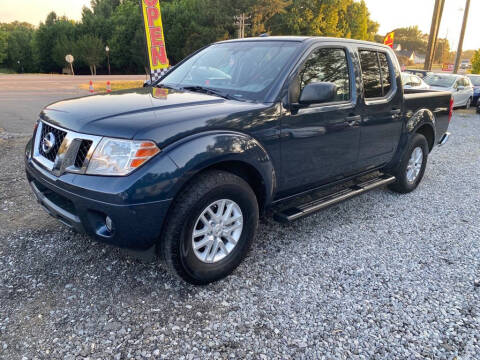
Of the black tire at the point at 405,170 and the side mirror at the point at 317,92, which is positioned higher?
the side mirror at the point at 317,92

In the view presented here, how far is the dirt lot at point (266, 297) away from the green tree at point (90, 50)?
55829mm

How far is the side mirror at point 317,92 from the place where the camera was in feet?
9.11

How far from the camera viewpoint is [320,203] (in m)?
3.32

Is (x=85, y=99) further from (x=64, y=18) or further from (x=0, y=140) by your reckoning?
(x=64, y=18)

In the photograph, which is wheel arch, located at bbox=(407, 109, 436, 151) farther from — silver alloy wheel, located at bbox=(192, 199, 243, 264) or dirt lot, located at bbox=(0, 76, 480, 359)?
silver alloy wheel, located at bbox=(192, 199, 243, 264)

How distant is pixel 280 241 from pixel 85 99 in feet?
6.85

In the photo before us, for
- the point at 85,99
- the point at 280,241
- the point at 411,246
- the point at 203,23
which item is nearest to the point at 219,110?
the point at 85,99

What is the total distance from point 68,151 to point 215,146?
36.9 inches

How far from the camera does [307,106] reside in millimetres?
3006

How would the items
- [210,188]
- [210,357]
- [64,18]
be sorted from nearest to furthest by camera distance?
[210,357], [210,188], [64,18]

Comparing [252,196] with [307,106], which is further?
[307,106]

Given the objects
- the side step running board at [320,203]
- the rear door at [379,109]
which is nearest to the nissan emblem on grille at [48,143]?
the side step running board at [320,203]

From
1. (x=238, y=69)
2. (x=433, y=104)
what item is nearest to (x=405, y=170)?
(x=433, y=104)

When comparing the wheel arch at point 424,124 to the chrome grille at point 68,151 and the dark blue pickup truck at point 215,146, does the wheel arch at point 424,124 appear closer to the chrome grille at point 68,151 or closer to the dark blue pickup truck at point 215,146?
the dark blue pickup truck at point 215,146
